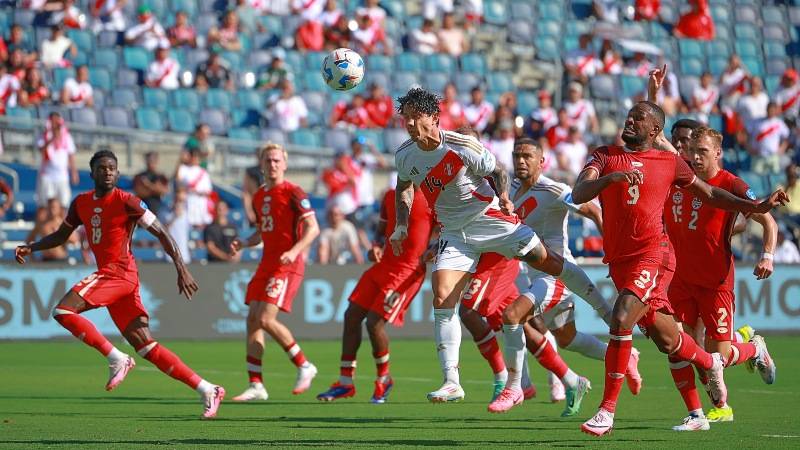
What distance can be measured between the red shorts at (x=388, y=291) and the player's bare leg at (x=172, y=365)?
2.03 metres

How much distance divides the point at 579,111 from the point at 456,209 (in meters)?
16.4

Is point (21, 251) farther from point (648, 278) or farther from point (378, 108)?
point (378, 108)

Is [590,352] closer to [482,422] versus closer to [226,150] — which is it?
[482,422]

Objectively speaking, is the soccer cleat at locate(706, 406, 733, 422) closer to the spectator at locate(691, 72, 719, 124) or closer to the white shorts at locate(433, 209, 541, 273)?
the white shorts at locate(433, 209, 541, 273)

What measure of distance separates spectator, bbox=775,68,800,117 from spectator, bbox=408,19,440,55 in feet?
23.9

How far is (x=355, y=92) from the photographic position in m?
26.4

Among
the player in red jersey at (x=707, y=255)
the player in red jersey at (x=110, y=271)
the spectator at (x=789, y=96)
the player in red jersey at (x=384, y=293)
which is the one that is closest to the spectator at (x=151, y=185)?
the player in red jersey at (x=384, y=293)

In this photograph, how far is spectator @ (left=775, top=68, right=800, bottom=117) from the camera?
28.2 meters

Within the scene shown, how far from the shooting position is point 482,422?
10219 millimetres

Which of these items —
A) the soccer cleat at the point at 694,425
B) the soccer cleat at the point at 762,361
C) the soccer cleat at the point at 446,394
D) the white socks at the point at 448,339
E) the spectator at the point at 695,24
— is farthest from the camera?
the spectator at the point at 695,24

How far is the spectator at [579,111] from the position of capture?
26.3 metres

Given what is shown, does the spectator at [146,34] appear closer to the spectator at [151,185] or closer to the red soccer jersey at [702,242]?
the spectator at [151,185]

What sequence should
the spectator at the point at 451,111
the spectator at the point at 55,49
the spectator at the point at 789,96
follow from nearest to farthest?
the spectator at the point at 55,49 < the spectator at the point at 451,111 < the spectator at the point at 789,96

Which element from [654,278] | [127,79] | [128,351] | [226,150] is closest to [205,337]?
[128,351]
